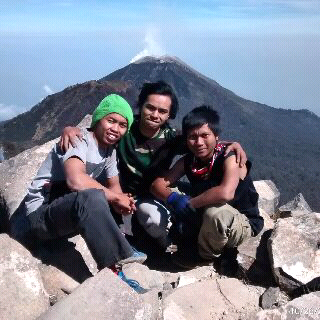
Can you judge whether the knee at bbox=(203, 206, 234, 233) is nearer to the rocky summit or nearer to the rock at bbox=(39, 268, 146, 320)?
the rocky summit

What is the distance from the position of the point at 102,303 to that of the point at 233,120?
129045 mm

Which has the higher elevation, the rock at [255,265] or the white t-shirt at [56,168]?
the white t-shirt at [56,168]

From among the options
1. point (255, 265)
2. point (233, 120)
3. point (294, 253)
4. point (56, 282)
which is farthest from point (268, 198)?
point (233, 120)

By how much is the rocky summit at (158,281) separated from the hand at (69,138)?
1165 millimetres

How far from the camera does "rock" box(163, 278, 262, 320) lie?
549 cm

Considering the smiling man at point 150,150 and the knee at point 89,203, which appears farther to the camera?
the smiling man at point 150,150

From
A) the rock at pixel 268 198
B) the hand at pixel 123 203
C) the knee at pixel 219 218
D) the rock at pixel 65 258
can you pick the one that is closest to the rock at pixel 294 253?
the knee at pixel 219 218

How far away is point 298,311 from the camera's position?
5.16 m

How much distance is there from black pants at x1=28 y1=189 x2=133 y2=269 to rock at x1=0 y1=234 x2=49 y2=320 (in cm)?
58

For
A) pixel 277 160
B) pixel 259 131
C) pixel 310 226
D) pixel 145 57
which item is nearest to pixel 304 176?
pixel 277 160

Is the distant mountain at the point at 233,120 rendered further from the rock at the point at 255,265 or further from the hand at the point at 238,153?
the hand at the point at 238,153

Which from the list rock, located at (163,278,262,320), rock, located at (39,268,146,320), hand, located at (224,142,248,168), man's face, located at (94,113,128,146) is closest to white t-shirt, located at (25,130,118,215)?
man's face, located at (94,113,128,146)

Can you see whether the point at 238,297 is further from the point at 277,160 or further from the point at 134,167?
the point at 277,160

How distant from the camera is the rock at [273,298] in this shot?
19.4 ft
